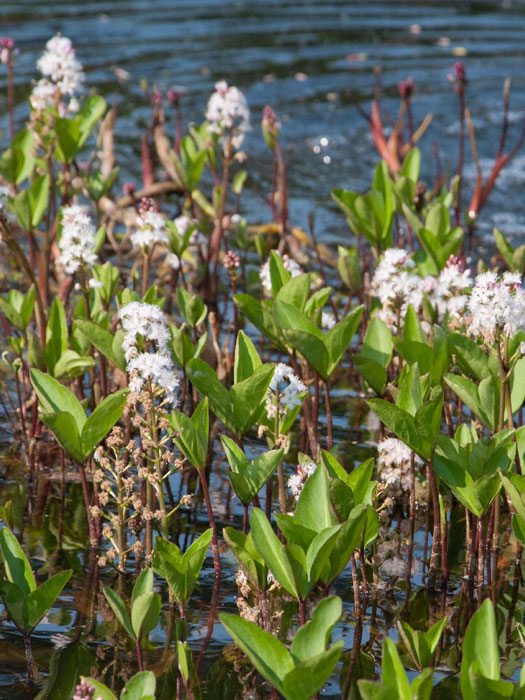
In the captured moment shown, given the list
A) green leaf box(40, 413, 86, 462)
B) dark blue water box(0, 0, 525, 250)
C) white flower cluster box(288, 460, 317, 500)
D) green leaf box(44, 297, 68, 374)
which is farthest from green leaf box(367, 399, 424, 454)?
dark blue water box(0, 0, 525, 250)

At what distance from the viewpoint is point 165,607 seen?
229 centimetres

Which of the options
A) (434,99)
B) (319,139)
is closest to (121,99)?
(319,139)

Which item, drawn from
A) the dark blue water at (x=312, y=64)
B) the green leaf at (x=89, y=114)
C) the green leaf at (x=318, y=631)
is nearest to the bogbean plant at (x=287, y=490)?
the green leaf at (x=318, y=631)

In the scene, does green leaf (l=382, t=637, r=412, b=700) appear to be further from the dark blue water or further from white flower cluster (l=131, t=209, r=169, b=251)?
the dark blue water

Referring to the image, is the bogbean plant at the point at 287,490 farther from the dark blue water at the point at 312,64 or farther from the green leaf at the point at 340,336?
the dark blue water at the point at 312,64

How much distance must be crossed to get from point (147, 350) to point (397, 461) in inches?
28.7

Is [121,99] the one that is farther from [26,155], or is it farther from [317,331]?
[317,331]

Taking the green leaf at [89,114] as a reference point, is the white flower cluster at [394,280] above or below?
below

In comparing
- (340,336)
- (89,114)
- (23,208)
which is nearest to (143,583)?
(340,336)

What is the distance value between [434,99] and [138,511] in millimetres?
5983

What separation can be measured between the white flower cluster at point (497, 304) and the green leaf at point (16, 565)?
3.53ft

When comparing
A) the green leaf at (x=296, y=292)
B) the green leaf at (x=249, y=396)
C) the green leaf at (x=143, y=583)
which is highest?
the green leaf at (x=296, y=292)

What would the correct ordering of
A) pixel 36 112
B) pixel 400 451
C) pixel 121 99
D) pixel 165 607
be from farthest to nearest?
pixel 121 99
pixel 36 112
pixel 400 451
pixel 165 607

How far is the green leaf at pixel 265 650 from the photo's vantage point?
1643mm
